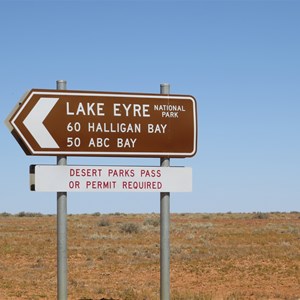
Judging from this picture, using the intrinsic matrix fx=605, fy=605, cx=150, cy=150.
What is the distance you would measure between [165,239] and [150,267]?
13621 millimetres

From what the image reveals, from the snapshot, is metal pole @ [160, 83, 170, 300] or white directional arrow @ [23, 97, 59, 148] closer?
white directional arrow @ [23, 97, 59, 148]

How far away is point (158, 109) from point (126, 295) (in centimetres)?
736

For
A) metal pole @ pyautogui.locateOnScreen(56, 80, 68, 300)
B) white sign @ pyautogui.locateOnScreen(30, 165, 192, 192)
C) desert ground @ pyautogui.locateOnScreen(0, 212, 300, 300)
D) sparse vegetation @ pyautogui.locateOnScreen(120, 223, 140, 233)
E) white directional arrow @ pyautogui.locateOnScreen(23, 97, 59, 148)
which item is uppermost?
white directional arrow @ pyautogui.locateOnScreen(23, 97, 59, 148)

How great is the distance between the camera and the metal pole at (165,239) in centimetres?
790

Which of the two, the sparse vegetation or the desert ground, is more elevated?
the sparse vegetation

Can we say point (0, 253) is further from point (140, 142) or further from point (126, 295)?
point (140, 142)

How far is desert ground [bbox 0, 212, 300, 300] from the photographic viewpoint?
50.4 feet

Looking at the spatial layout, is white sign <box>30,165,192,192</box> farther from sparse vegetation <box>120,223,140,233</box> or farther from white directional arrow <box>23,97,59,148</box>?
sparse vegetation <box>120,223,140,233</box>

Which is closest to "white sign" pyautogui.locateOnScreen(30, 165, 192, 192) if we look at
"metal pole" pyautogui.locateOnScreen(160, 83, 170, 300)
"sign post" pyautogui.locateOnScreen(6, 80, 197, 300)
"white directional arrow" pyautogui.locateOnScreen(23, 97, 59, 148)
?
"sign post" pyautogui.locateOnScreen(6, 80, 197, 300)

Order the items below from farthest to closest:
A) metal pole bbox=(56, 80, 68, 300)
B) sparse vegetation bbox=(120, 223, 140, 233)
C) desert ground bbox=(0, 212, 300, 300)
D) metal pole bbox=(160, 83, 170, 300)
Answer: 1. sparse vegetation bbox=(120, 223, 140, 233)
2. desert ground bbox=(0, 212, 300, 300)
3. metal pole bbox=(160, 83, 170, 300)
4. metal pole bbox=(56, 80, 68, 300)

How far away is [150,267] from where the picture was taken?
21.2m

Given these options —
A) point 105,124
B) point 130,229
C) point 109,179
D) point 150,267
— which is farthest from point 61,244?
point 130,229

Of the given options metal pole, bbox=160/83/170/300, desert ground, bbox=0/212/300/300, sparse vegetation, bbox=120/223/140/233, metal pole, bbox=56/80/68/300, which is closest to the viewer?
metal pole, bbox=56/80/68/300

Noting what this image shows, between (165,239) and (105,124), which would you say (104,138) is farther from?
(165,239)
